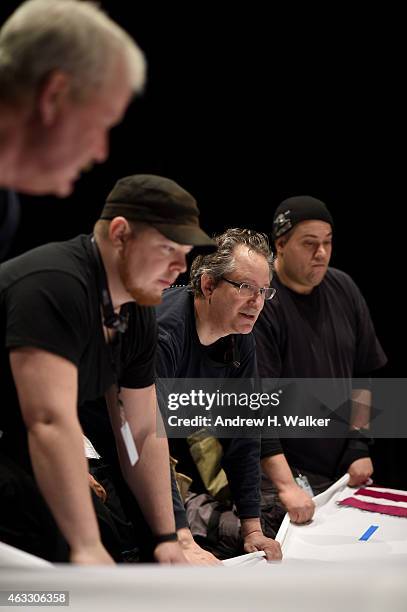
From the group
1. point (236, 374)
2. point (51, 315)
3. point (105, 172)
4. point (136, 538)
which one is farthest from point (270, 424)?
point (51, 315)

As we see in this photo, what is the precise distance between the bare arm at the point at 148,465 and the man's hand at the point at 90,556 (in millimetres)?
298

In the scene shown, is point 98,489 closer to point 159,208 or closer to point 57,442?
point 57,442

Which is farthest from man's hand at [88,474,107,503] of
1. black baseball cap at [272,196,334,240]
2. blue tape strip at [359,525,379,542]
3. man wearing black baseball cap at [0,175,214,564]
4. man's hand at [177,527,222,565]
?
black baseball cap at [272,196,334,240]

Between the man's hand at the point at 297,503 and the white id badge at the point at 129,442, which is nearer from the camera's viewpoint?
the white id badge at the point at 129,442

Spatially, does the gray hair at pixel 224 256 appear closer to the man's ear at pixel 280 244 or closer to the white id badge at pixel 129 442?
the man's ear at pixel 280 244

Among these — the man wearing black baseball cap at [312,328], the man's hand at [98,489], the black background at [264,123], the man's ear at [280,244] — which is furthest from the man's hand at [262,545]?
the man's ear at [280,244]

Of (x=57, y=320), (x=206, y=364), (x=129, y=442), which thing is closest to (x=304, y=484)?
(x=206, y=364)

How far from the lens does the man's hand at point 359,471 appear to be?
221cm

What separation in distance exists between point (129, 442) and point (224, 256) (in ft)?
2.09

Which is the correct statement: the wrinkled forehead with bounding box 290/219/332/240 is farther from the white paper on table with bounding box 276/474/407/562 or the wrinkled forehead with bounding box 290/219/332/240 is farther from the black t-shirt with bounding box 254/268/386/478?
the white paper on table with bounding box 276/474/407/562

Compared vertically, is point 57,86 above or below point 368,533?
above

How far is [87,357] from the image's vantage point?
4.00ft

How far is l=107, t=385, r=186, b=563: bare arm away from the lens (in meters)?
1.39

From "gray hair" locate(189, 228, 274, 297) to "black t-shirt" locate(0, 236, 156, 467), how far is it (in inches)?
19.7
